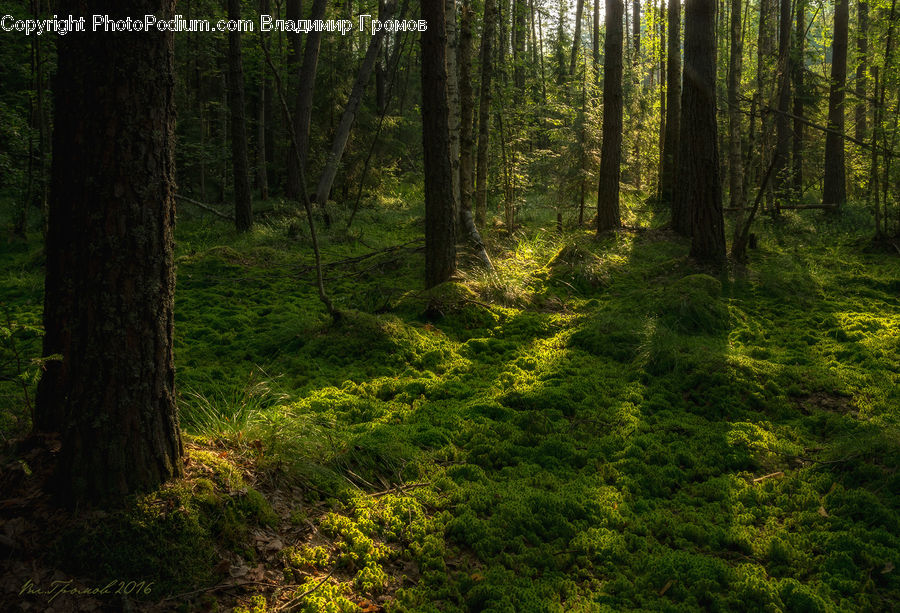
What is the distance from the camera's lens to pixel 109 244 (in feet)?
7.02

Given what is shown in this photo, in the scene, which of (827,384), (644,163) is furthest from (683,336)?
(644,163)

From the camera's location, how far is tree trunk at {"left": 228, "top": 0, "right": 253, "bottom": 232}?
10.7m

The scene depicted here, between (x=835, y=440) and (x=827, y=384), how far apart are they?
3.61 ft

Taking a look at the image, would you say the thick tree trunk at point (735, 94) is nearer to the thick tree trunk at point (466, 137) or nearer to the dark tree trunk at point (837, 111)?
the dark tree trunk at point (837, 111)

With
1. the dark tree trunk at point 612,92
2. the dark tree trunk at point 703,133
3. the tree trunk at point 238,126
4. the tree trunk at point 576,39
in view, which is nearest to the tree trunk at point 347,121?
the tree trunk at point 238,126

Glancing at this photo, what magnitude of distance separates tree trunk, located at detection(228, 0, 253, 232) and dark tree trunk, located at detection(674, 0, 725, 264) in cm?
825

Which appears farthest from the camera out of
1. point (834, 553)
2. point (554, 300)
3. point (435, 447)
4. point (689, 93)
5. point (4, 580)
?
point (689, 93)

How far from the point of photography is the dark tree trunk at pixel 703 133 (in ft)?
25.5

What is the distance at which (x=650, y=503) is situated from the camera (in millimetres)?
3279

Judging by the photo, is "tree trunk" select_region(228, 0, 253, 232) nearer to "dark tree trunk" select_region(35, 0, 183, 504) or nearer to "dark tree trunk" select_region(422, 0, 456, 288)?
"dark tree trunk" select_region(422, 0, 456, 288)

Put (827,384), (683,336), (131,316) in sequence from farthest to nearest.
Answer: (683,336) < (827,384) < (131,316)

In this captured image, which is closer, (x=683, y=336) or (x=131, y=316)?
(x=131, y=316)

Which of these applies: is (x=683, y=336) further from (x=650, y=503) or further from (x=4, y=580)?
(x=4, y=580)

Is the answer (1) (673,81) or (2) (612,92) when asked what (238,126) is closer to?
(2) (612,92)
